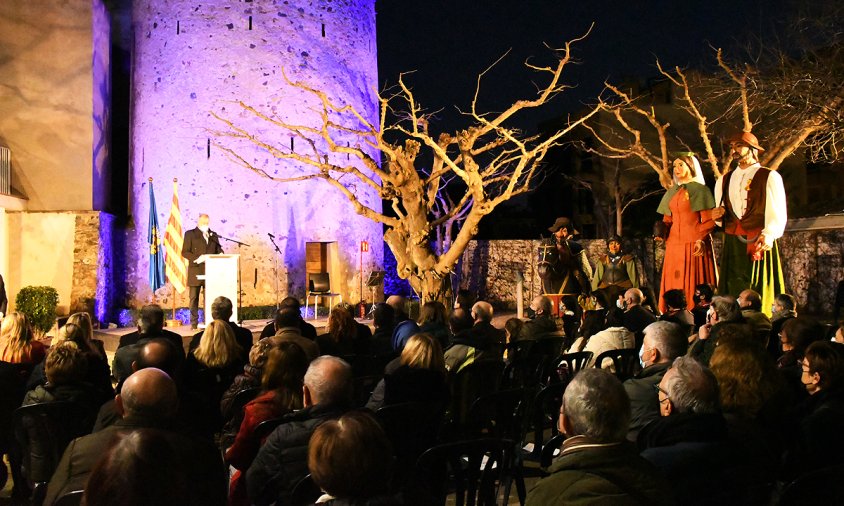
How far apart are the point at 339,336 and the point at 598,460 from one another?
4.12m

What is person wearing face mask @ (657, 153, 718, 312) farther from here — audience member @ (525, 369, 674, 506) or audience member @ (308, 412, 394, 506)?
audience member @ (308, 412, 394, 506)

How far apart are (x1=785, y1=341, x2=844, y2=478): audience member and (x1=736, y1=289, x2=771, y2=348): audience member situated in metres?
2.00

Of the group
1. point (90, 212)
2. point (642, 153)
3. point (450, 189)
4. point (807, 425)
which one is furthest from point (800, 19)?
point (450, 189)

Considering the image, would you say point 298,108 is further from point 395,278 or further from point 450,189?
point 450,189

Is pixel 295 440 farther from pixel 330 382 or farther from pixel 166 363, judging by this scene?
pixel 166 363

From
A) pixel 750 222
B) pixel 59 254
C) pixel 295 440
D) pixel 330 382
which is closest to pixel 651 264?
pixel 750 222

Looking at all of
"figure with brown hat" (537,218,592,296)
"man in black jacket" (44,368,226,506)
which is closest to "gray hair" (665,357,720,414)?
"man in black jacket" (44,368,226,506)

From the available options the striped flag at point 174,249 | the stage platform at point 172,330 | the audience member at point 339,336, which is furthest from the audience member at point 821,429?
the striped flag at point 174,249

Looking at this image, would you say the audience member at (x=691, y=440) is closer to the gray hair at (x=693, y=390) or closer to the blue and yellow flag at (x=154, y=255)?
the gray hair at (x=693, y=390)

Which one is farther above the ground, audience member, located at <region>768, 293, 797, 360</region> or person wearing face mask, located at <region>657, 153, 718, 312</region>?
person wearing face mask, located at <region>657, 153, 718, 312</region>

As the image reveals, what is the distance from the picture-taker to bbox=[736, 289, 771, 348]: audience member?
18.7ft

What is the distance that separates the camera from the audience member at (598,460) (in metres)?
2.27

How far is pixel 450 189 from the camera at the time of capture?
42.3 metres

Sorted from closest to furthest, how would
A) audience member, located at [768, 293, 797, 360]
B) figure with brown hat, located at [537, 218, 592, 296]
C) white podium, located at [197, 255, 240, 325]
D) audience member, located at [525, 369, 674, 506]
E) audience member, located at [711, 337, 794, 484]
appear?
audience member, located at [525, 369, 674, 506] → audience member, located at [711, 337, 794, 484] → audience member, located at [768, 293, 797, 360] → white podium, located at [197, 255, 240, 325] → figure with brown hat, located at [537, 218, 592, 296]
